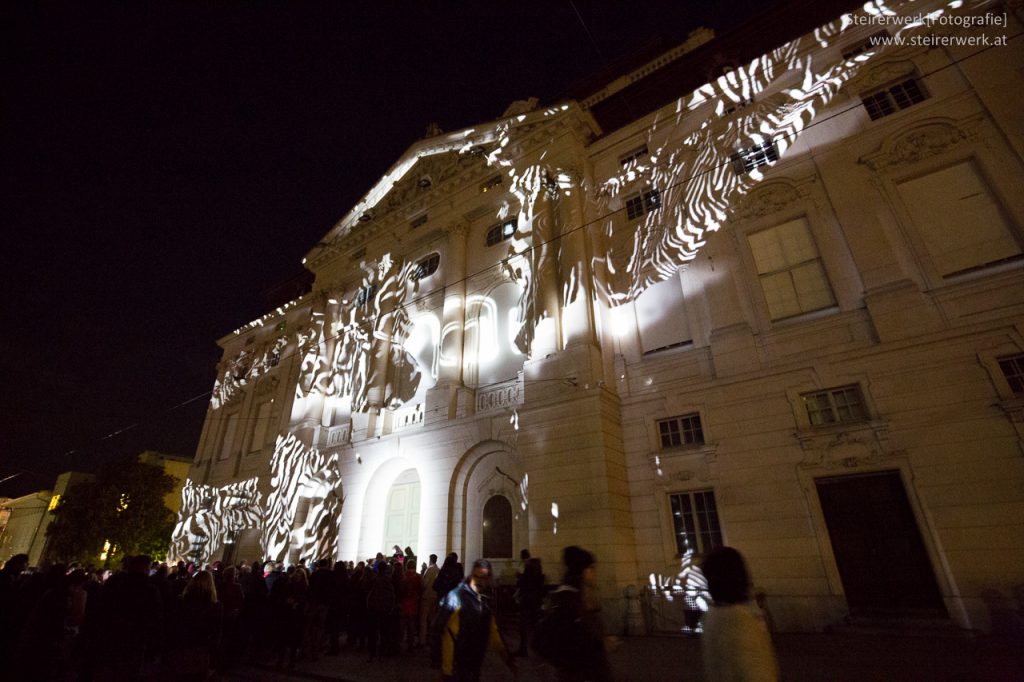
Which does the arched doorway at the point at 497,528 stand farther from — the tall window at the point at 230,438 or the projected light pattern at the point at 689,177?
the tall window at the point at 230,438

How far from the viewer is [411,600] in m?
9.07

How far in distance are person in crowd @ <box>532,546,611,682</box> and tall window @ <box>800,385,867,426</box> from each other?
29.7 ft

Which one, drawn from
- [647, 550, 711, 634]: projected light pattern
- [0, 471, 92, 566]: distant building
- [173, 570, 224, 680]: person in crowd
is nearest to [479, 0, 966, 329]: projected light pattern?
[647, 550, 711, 634]: projected light pattern

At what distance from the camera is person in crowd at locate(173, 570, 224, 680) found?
5199 mm

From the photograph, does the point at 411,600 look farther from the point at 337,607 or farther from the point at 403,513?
the point at 403,513

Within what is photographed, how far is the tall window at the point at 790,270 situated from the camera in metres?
11.4

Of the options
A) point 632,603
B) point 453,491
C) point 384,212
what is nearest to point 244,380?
point 384,212

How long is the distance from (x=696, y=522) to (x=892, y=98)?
1215cm

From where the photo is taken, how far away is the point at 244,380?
28.3m

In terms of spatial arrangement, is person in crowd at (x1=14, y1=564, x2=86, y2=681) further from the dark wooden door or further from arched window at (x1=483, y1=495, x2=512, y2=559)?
the dark wooden door

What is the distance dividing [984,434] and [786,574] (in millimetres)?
4537

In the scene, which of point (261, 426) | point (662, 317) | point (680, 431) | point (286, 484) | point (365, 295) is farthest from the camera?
point (261, 426)

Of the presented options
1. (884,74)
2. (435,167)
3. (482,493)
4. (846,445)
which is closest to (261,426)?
(482,493)

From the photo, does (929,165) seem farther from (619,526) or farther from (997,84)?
(619,526)
